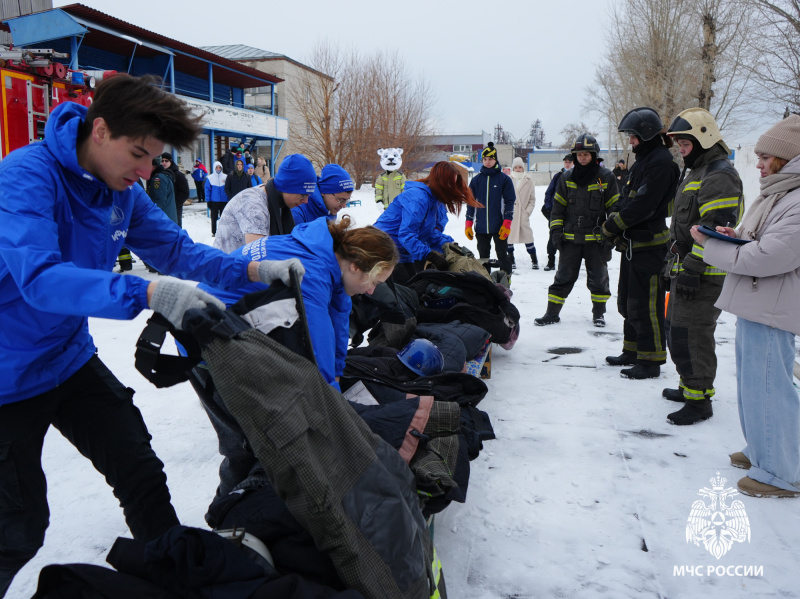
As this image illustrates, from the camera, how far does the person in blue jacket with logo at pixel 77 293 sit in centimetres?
146

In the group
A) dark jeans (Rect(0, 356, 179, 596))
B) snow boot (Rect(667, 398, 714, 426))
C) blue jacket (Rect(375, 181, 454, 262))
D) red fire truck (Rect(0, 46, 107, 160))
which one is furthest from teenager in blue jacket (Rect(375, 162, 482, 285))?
red fire truck (Rect(0, 46, 107, 160))

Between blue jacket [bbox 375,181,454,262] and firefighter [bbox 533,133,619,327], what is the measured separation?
5.25ft

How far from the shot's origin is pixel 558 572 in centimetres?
242

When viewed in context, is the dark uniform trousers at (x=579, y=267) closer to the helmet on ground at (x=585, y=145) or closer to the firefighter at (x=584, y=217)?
the firefighter at (x=584, y=217)

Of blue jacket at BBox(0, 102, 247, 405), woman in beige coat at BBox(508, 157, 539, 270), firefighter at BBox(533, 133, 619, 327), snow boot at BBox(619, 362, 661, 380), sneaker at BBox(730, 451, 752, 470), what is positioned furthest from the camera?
woman in beige coat at BBox(508, 157, 539, 270)

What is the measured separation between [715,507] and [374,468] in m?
2.02

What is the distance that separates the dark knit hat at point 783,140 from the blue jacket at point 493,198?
5.42m

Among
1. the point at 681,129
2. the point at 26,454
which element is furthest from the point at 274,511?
the point at 681,129

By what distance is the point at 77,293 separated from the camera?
144cm

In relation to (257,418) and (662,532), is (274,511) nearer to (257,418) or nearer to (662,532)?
(257,418)

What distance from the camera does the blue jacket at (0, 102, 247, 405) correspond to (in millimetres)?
1444

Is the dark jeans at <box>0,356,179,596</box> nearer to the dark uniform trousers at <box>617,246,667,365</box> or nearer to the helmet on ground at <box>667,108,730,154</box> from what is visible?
the helmet on ground at <box>667,108,730,154</box>

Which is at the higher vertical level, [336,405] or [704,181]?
[704,181]

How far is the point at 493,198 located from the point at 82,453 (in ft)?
23.2
